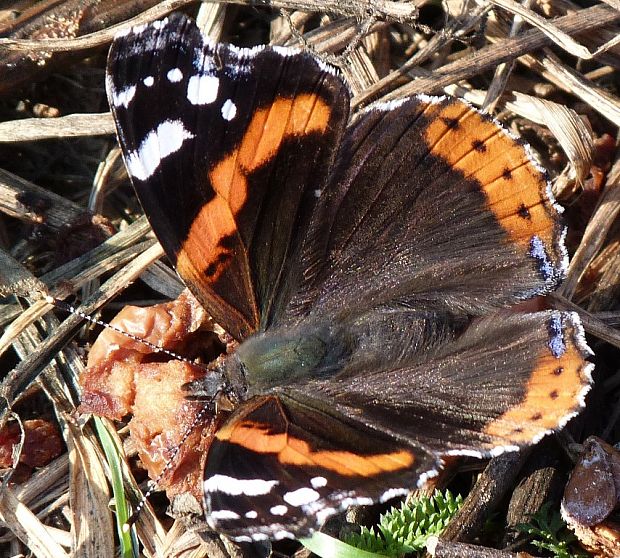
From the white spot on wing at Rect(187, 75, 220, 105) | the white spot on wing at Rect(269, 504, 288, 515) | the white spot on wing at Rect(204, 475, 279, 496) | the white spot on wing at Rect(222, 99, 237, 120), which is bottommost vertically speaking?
the white spot on wing at Rect(269, 504, 288, 515)

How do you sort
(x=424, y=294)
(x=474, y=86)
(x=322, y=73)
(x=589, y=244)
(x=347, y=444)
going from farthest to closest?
(x=474, y=86) < (x=589, y=244) < (x=424, y=294) < (x=322, y=73) < (x=347, y=444)

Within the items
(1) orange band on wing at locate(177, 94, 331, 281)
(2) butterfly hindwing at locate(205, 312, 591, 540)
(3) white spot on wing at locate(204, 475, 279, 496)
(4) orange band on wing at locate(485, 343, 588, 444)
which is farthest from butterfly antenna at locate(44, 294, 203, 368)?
(4) orange band on wing at locate(485, 343, 588, 444)

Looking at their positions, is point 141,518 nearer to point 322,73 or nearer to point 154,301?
point 154,301

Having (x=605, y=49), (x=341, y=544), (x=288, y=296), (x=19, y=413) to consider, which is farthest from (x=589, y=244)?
(x=19, y=413)

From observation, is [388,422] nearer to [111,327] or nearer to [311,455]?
[311,455]

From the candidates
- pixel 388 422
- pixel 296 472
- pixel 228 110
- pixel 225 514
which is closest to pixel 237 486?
pixel 225 514

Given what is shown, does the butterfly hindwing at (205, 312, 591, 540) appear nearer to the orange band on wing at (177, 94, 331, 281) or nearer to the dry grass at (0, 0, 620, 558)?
the dry grass at (0, 0, 620, 558)
